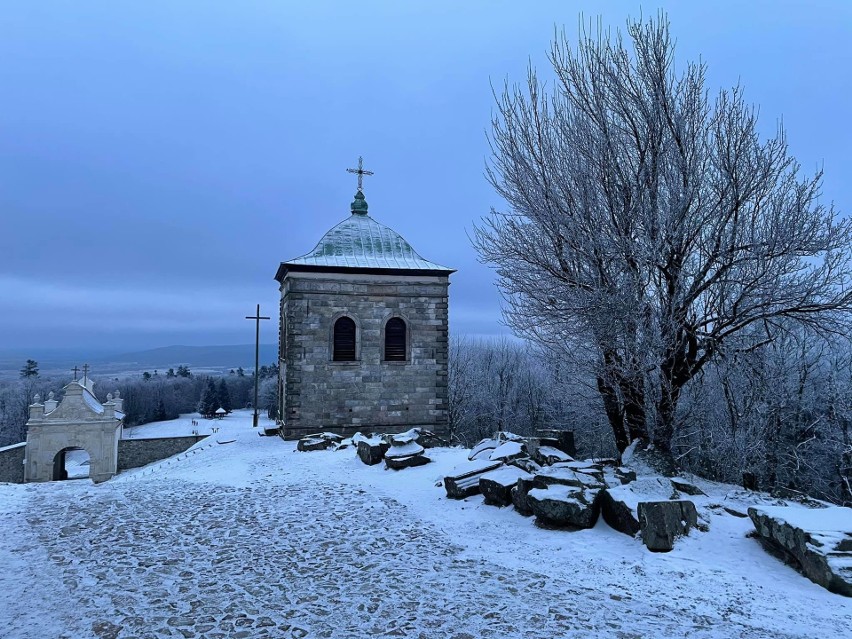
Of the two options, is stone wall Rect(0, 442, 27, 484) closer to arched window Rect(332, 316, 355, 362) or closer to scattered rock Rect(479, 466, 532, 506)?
arched window Rect(332, 316, 355, 362)

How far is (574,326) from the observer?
9328 mm

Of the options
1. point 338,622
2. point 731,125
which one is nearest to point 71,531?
point 338,622

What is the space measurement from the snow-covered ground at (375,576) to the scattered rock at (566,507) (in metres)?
0.17

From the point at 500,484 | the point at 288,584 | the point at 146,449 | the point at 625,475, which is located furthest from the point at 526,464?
the point at 146,449

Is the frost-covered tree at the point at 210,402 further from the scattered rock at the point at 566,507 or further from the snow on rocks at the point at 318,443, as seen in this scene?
the scattered rock at the point at 566,507


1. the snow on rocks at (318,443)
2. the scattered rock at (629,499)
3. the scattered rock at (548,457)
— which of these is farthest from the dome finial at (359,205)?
the scattered rock at (629,499)

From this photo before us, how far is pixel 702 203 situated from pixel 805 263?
1.94 meters

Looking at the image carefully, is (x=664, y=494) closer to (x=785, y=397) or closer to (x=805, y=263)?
(x=805, y=263)

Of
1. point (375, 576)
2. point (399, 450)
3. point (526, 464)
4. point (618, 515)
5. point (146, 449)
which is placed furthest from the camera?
point (146, 449)

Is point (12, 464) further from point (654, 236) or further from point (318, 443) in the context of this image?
point (654, 236)

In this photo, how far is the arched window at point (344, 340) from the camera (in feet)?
59.6

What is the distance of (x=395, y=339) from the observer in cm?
1873

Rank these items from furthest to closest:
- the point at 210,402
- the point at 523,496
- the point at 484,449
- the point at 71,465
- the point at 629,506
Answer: the point at 210,402 → the point at 71,465 → the point at 484,449 → the point at 523,496 → the point at 629,506

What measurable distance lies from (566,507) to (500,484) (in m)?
1.34
